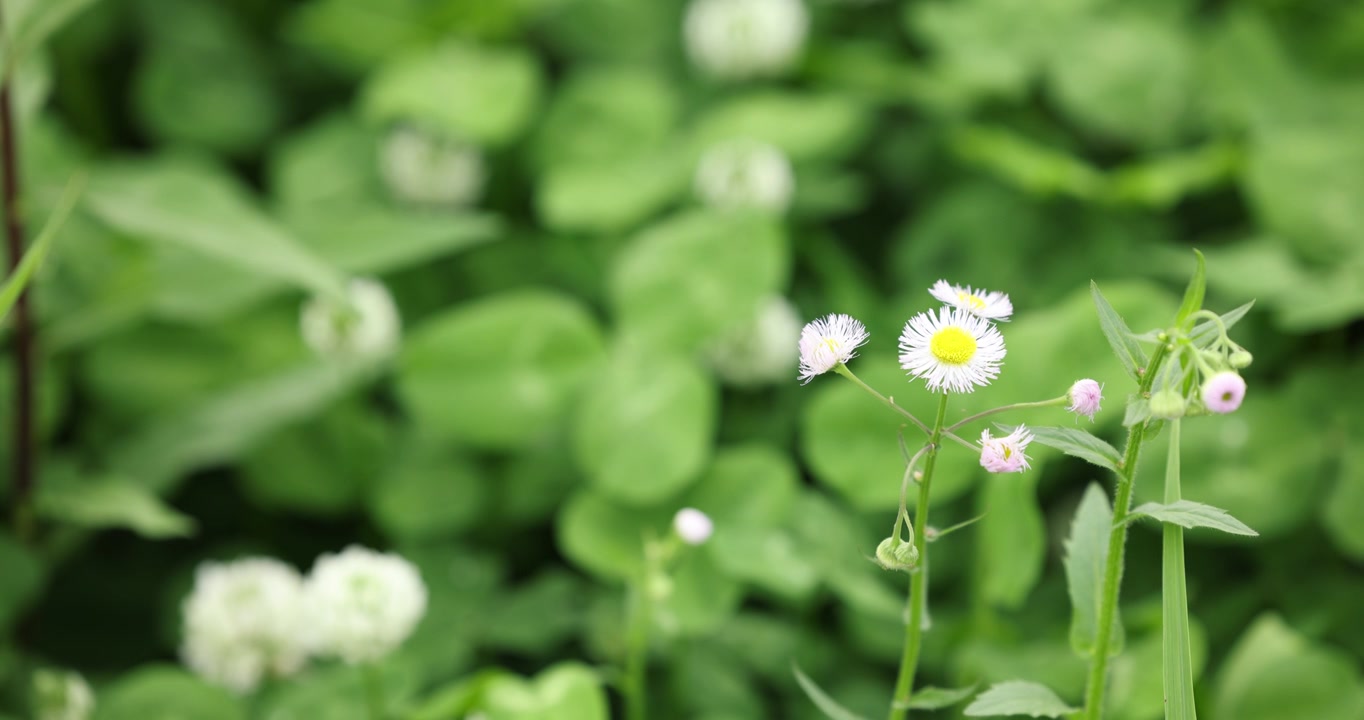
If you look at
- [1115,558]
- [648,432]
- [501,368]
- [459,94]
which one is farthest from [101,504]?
[1115,558]

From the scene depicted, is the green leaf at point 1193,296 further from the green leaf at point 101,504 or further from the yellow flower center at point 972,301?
the green leaf at point 101,504

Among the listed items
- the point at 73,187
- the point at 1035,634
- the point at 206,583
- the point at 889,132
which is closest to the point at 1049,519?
the point at 1035,634

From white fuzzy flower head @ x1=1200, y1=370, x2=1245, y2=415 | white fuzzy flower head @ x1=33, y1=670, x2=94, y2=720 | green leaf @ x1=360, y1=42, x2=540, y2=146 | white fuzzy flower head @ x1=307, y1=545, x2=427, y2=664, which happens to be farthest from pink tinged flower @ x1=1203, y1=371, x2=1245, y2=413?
green leaf @ x1=360, y1=42, x2=540, y2=146

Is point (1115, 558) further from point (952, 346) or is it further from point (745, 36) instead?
point (745, 36)

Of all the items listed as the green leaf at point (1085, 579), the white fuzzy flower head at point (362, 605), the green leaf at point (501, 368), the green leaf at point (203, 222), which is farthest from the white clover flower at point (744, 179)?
the green leaf at point (1085, 579)

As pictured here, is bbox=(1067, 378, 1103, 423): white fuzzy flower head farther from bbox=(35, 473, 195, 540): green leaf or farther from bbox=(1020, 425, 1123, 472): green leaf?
bbox=(35, 473, 195, 540): green leaf
